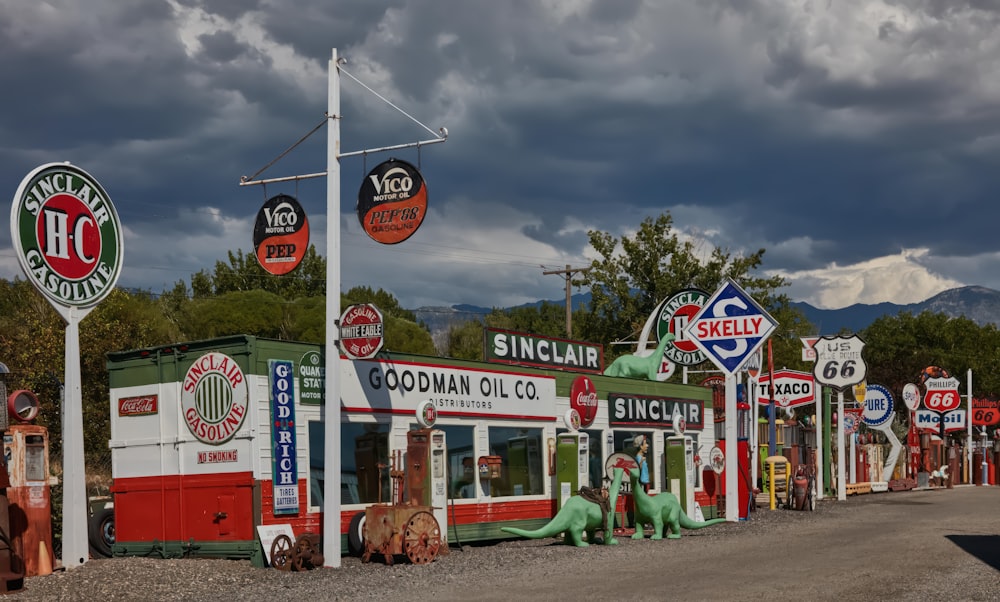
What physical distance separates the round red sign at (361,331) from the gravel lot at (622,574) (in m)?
3.22

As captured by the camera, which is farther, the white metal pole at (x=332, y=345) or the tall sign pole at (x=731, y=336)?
the tall sign pole at (x=731, y=336)

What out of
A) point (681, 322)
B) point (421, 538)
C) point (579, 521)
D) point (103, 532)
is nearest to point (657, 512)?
point (579, 521)

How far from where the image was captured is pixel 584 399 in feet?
80.5

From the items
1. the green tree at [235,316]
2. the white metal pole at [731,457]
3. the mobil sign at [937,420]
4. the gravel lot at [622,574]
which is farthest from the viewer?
the mobil sign at [937,420]

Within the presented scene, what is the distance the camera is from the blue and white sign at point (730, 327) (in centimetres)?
2659

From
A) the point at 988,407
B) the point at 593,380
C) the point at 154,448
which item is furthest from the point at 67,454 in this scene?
the point at 988,407

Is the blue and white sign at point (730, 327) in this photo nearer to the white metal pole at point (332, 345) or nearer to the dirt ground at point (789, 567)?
the dirt ground at point (789, 567)

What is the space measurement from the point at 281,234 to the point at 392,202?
2.14 metres

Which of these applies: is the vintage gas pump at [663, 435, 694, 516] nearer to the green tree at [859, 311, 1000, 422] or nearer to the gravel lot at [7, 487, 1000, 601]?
the gravel lot at [7, 487, 1000, 601]

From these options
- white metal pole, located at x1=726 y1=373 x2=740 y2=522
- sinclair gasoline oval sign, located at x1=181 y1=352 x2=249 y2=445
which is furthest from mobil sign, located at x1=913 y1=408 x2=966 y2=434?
sinclair gasoline oval sign, located at x1=181 y1=352 x2=249 y2=445

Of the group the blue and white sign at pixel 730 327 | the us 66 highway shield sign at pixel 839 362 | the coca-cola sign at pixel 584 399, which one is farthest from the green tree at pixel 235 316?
the coca-cola sign at pixel 584 399

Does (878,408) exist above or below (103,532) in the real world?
below

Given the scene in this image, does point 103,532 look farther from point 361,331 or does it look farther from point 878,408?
point 878,408

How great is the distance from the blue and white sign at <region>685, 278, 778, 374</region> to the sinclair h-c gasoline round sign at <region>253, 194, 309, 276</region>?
11.9m
